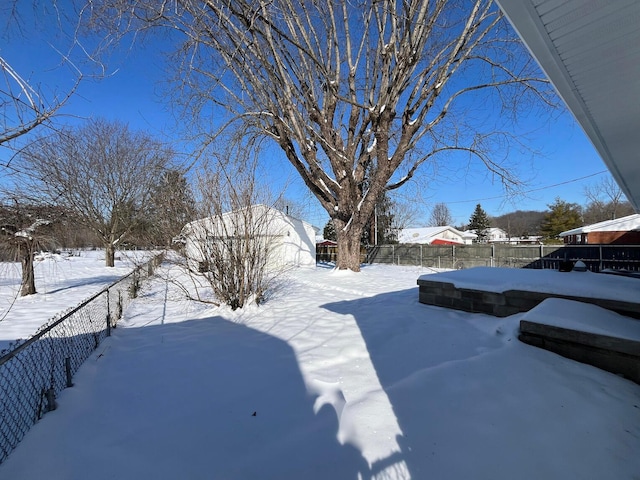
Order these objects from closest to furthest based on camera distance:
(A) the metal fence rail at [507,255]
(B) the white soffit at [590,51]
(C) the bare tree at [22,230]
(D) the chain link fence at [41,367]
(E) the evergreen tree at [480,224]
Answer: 1. (B) the white soffit at [590,51]
2. (D) the chain link fence at [41,367]
3. (C) the bare tree at [22,230]
4. (A) the metal fence rail at [507,255]
5. (E) the evergreen tree at [480,224]

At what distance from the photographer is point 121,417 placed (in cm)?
247

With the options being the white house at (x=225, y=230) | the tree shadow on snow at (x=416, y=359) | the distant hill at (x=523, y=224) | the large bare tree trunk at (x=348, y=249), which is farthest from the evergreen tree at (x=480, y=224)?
the white house at (x=225, y=230)

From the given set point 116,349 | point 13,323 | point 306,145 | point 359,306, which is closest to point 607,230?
point 306,145

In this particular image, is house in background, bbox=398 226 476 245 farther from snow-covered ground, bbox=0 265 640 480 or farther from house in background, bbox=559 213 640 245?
snow-covered ground, bbox=0 265 640 480

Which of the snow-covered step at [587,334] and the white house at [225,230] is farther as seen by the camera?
the white house at [225,230]

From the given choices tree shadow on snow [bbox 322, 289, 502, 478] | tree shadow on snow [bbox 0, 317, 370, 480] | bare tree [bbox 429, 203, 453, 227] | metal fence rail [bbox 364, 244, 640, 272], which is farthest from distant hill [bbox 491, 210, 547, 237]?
tree shadow on snow [bbox 0, 317, 370, 480]

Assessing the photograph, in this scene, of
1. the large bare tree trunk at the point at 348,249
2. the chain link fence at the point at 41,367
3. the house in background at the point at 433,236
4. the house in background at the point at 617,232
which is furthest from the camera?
the house in background at the point at 433,236

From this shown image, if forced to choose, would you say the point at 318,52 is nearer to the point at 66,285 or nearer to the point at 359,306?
the point at 359,306

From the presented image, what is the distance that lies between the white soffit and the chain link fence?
3.89m

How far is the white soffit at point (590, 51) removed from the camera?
1.68 meters

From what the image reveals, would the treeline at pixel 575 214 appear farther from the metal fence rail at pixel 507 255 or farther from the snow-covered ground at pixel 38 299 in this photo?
the snow-covered ground at pixel 38 299

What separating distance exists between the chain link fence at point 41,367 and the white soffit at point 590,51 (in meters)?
3.89

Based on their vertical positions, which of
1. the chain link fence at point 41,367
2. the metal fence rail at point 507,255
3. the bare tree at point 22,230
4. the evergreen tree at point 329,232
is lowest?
the chain link fence at point 41,367

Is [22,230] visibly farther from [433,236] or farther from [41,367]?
[433,236]
